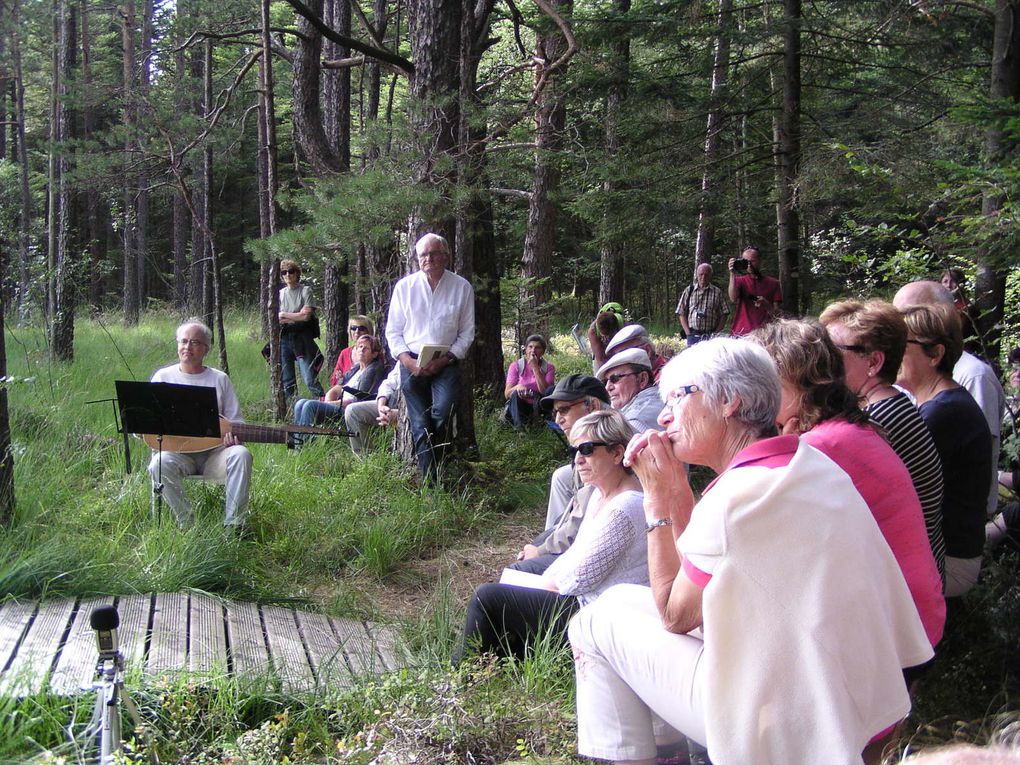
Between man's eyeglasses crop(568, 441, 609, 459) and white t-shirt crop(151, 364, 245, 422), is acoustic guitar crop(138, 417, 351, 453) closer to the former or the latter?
white t-shirt crop(151, 364, 245, 422)

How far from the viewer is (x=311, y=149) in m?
10.0

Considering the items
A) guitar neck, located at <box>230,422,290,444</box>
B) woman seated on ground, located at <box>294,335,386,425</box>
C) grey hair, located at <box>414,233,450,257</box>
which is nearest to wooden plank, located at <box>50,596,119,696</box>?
guitar neck, located at <box>230,422,290,444</box>

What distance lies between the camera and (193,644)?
3611 mm

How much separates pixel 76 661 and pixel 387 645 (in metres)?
1.20

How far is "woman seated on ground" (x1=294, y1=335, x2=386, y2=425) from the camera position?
822 centimetres

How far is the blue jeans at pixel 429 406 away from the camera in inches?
255

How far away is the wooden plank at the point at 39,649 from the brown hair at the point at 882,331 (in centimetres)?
292

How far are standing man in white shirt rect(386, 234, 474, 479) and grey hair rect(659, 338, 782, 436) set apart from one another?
4.07 meters

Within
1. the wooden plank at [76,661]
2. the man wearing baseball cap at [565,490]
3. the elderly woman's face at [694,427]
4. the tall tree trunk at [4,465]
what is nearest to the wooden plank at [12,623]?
the wooden plank at [76,661]

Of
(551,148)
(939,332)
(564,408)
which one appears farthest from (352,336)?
(939,332)

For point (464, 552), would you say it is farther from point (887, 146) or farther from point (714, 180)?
point (714, 180)

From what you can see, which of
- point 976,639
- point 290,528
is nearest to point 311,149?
point 290,528

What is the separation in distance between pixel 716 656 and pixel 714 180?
10099 mm

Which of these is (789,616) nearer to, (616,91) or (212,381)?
(212,381)
